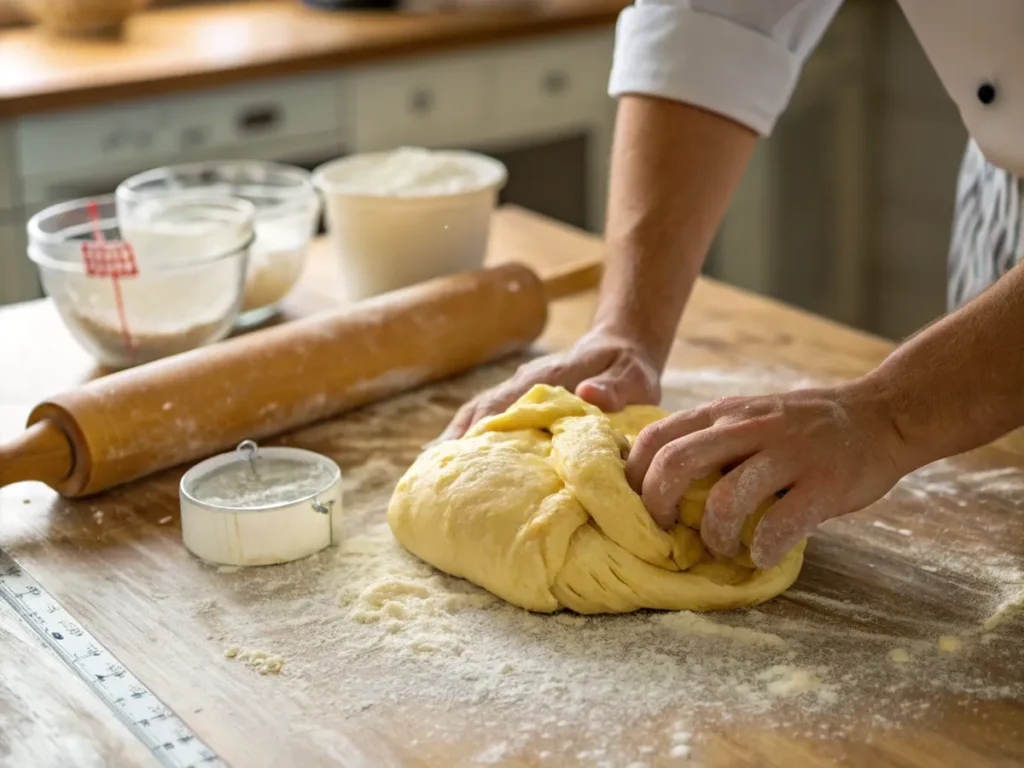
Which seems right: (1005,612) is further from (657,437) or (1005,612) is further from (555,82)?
(555,82)

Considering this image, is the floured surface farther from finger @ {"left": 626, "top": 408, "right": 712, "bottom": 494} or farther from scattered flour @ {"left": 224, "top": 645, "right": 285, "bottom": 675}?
finger @ {"left": 626, "top": 408, "right": 712, "bottom": 494}

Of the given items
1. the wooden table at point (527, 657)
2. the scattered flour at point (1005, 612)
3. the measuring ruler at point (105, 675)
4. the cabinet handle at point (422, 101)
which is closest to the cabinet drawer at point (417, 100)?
the cabinet handle at point (422, 101)

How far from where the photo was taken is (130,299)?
1764 mm

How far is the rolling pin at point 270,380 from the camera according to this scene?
1.50 m

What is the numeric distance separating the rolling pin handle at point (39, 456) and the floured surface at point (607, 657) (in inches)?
2.4

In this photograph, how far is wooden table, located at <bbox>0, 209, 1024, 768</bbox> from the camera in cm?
110

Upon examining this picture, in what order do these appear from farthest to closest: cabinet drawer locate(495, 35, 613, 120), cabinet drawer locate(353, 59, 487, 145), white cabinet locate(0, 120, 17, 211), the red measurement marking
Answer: cabinet drawer locate(495, 35, 613, 120), cabinet drawer locate(353, 59, 487, 145), white cabinet locate(0, 120, 17, 211), the red measurement marking

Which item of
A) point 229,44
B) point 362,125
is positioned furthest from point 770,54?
point 229,44

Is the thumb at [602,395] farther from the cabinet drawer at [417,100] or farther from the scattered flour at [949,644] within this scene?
the cabinet drawer at [417,100]

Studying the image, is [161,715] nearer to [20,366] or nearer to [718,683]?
[718,683]

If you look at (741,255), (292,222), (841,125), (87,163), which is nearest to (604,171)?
(741,255)

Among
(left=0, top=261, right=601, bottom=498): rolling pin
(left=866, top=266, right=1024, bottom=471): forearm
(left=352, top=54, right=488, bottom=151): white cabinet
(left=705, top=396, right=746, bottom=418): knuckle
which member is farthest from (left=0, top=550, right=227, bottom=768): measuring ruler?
(left=352, top=54, right=488, bottom=151): white cabinet

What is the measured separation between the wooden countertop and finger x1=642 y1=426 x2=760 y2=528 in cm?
193

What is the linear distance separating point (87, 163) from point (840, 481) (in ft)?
6.94
